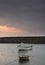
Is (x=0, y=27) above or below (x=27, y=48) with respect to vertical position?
above

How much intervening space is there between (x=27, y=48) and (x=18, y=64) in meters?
8.89

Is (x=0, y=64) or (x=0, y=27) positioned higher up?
(x=0, y=27)

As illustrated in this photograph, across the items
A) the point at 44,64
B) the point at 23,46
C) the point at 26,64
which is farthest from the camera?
the point at 23,46

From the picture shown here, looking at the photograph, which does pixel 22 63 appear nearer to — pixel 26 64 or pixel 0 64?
pixel 26 64

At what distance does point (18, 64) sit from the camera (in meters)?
9.78

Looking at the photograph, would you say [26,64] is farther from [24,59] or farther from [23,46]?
[23,46]

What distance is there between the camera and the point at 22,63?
32.9ft

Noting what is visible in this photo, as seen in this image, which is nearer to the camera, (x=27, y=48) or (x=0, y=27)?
(x=0, y=27)

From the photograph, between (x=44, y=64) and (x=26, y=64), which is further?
(x=26, y=64)

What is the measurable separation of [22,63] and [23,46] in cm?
781

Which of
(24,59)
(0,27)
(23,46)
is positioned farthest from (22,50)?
(0,27)

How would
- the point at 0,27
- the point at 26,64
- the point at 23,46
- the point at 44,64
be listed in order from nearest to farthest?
the point at 0,27
the point at 44,64
the point at 26,64
the point at 23,46

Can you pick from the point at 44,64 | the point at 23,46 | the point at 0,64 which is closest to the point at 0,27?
the point at 0,64

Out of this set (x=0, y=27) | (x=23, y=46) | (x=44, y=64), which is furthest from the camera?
(x=23, y=46)
